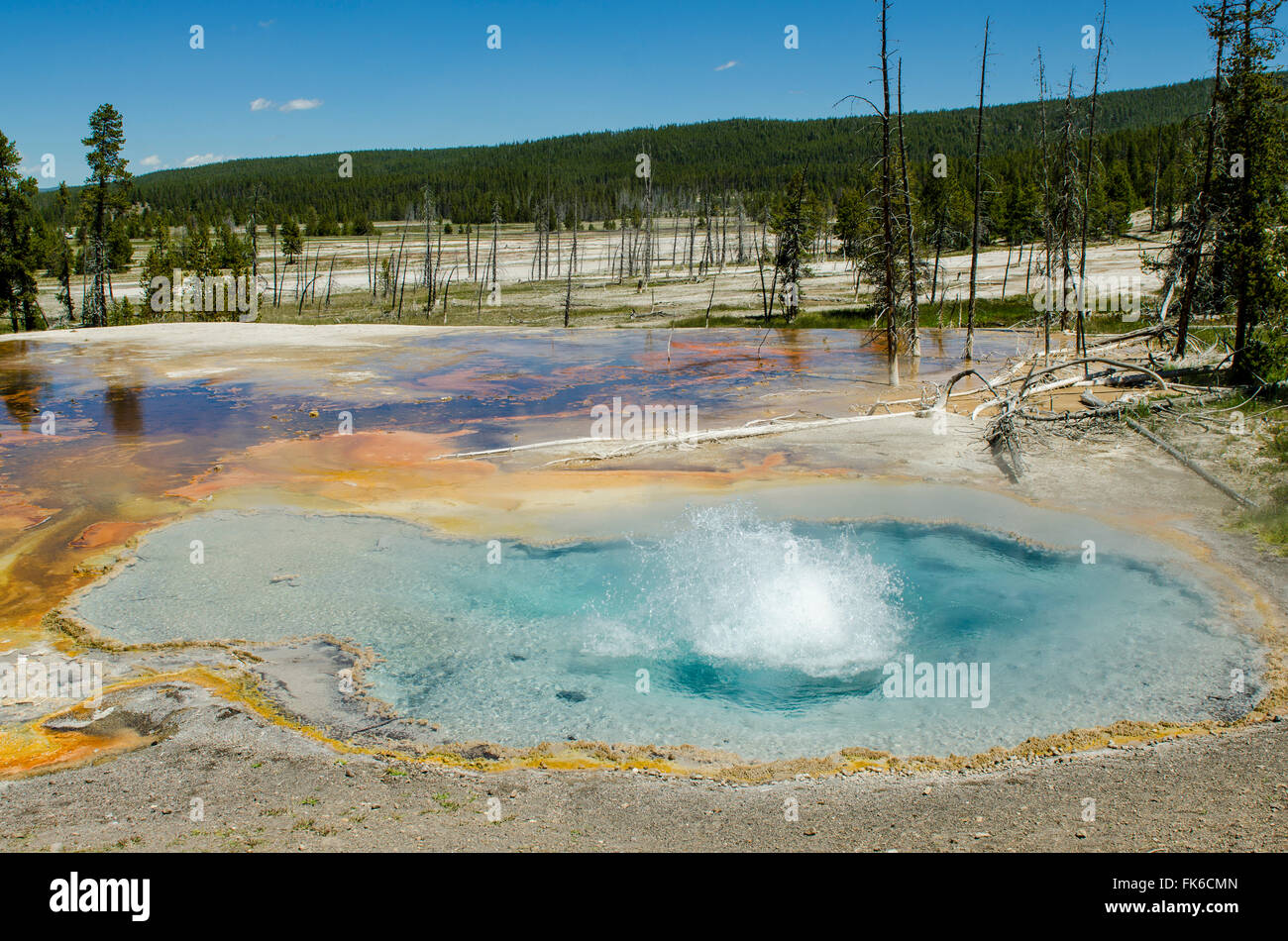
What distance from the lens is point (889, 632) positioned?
9.66 meters

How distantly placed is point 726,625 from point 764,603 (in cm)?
69

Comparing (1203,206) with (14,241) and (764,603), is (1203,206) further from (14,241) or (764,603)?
(14,241)

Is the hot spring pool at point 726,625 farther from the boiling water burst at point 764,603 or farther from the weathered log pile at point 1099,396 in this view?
the weathered log pile at point 1099,396

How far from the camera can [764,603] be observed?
10234 millimetres

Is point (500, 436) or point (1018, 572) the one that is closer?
point (1018, 572)

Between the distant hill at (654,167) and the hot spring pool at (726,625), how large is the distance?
308 feet

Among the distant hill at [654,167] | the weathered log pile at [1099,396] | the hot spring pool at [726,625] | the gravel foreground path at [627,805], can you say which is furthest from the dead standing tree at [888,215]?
the distant hill at [654,167]

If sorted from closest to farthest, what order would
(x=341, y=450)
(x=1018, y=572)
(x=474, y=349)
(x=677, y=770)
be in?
(x=677, y=770)
(x=1018, y=572)
(x=341, y=450)
(x=474, y=349)

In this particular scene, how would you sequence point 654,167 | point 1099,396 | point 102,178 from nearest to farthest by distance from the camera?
point 1099,396 → point 102,178 → point 654,167

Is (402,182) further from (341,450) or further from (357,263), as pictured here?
(341,450)

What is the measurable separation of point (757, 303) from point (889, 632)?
147 feet

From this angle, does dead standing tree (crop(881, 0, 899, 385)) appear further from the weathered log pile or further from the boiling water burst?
the boiling water burst

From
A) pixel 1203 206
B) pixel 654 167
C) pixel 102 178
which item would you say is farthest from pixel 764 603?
pixel 654 167
